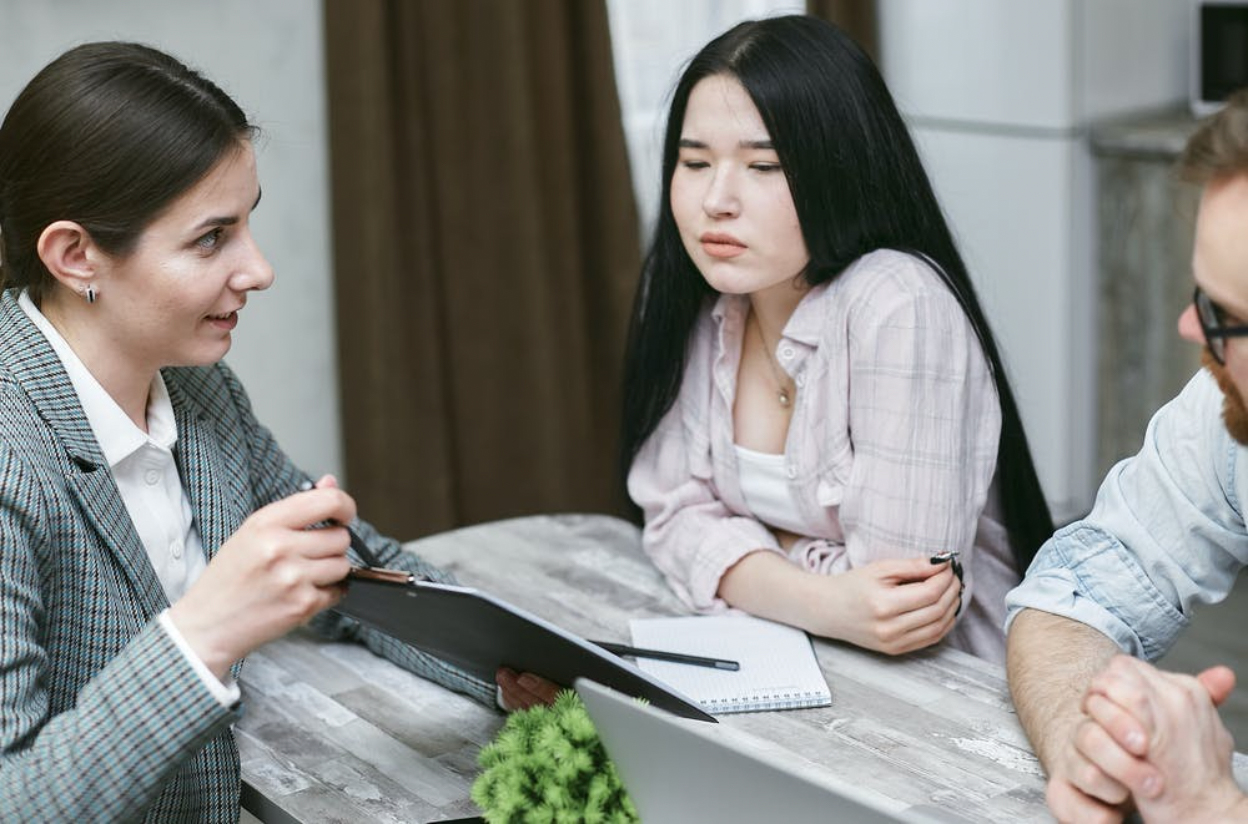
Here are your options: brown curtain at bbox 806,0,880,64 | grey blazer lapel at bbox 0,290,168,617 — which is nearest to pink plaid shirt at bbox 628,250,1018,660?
grey blazer lapel at bbox 0,290,168,617

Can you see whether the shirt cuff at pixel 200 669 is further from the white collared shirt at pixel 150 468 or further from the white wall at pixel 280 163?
the white wall at pixel 280 163

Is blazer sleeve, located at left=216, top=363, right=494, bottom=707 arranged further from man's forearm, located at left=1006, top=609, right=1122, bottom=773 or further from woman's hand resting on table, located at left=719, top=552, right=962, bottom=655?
man's forearm, located at left=1006, top=609, right=1122, bottom=773

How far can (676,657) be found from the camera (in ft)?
5.32

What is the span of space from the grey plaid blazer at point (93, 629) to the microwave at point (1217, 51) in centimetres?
271

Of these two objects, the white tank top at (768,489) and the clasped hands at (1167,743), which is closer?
the clasped hands at (1167,743)

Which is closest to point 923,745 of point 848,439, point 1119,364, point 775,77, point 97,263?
point 848,439

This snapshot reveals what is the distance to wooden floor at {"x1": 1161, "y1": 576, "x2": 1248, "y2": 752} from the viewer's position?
310 centimetres

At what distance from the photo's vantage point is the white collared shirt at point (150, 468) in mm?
1499

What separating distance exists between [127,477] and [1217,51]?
2915mm

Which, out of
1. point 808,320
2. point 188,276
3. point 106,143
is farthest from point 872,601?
point 106,143

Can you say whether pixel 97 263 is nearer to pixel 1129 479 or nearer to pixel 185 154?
pixel 185 154

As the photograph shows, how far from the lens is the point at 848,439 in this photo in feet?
5.95

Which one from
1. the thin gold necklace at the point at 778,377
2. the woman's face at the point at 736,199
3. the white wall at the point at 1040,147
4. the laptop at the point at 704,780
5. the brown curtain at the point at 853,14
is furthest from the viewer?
the brown curtain at the point at 853,14

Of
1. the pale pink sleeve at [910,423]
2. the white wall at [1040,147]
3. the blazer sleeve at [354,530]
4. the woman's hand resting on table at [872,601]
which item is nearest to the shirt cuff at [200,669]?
the blazer sleeve at [354,530]
